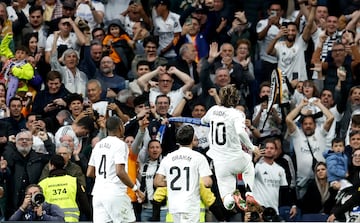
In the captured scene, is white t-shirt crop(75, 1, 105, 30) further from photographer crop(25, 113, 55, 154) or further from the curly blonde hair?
the curly blonde hair

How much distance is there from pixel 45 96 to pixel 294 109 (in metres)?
4.47

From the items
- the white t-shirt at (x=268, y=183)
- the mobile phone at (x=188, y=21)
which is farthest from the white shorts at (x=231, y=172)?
the mobile phone at (x=188, y=21)

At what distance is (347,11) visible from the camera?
92.5ft

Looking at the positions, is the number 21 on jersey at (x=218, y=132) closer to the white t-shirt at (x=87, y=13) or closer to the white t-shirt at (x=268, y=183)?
the white t-shirt at (x=268, y=183)

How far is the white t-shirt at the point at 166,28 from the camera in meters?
27.9

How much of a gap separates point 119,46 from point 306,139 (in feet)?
14.3

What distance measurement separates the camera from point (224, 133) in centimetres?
2089

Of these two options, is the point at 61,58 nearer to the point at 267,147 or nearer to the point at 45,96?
the point at 45,96

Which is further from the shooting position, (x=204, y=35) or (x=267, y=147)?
(x=204, y=35)

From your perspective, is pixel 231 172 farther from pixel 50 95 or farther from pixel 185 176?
pixel 50 95

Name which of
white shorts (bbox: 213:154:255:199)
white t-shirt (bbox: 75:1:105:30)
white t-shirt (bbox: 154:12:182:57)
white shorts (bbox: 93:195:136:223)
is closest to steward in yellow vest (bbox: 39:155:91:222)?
white shorts (bbox: 93:195:136:223)

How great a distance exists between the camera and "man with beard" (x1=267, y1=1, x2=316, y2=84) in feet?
88.3

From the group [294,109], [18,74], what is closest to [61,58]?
[18,74]

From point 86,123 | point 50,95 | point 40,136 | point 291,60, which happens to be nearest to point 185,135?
point 86,123
